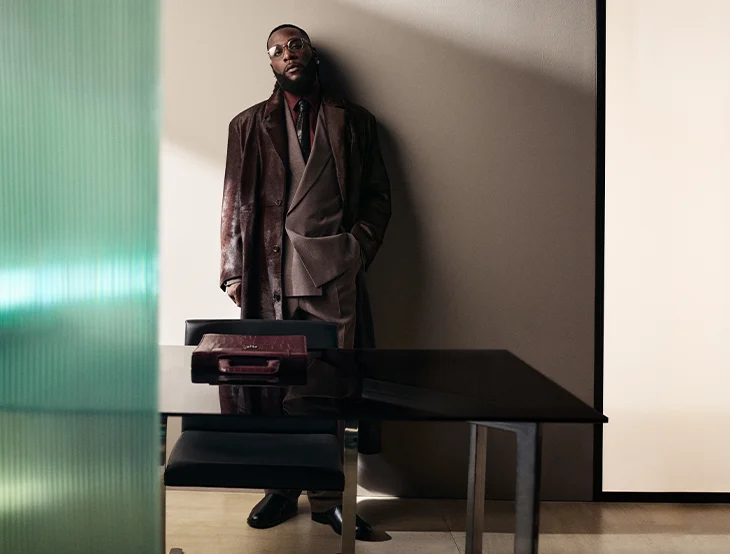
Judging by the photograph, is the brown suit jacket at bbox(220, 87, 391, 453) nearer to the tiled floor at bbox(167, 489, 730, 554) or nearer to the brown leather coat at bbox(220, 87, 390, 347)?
the brown leather coat at bbox(220, 87, 390, 347)

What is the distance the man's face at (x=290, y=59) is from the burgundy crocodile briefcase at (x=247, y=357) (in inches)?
56.3

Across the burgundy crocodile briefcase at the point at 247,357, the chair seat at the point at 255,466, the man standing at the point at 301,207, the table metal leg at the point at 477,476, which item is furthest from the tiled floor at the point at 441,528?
the burgundy crocodile briefcase at the point at 247,357

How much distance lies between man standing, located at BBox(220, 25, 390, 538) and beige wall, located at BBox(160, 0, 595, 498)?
8.0 inches

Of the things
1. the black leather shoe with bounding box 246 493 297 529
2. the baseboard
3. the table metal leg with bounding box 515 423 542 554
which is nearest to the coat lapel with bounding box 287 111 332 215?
the black leather shoe with bounding box 246 493 297 529

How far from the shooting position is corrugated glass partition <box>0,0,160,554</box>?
0.62 meters

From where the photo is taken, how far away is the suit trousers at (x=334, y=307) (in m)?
3.11

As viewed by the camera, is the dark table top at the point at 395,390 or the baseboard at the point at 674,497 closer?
the dark table top at the point at 395,390

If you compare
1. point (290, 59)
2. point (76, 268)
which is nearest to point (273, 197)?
point (290, 59)

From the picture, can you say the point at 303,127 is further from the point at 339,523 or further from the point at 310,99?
the point at 339,523

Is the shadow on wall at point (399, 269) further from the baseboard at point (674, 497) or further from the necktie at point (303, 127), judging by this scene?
the baseboard at point (674, 497)

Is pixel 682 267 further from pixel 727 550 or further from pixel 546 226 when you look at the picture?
pixel 727 550

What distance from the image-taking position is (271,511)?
119 inches

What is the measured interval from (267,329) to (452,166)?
3.95 feet

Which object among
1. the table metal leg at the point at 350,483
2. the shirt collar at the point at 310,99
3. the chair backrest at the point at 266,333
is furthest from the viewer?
the shirt collar at the point at 310,99
